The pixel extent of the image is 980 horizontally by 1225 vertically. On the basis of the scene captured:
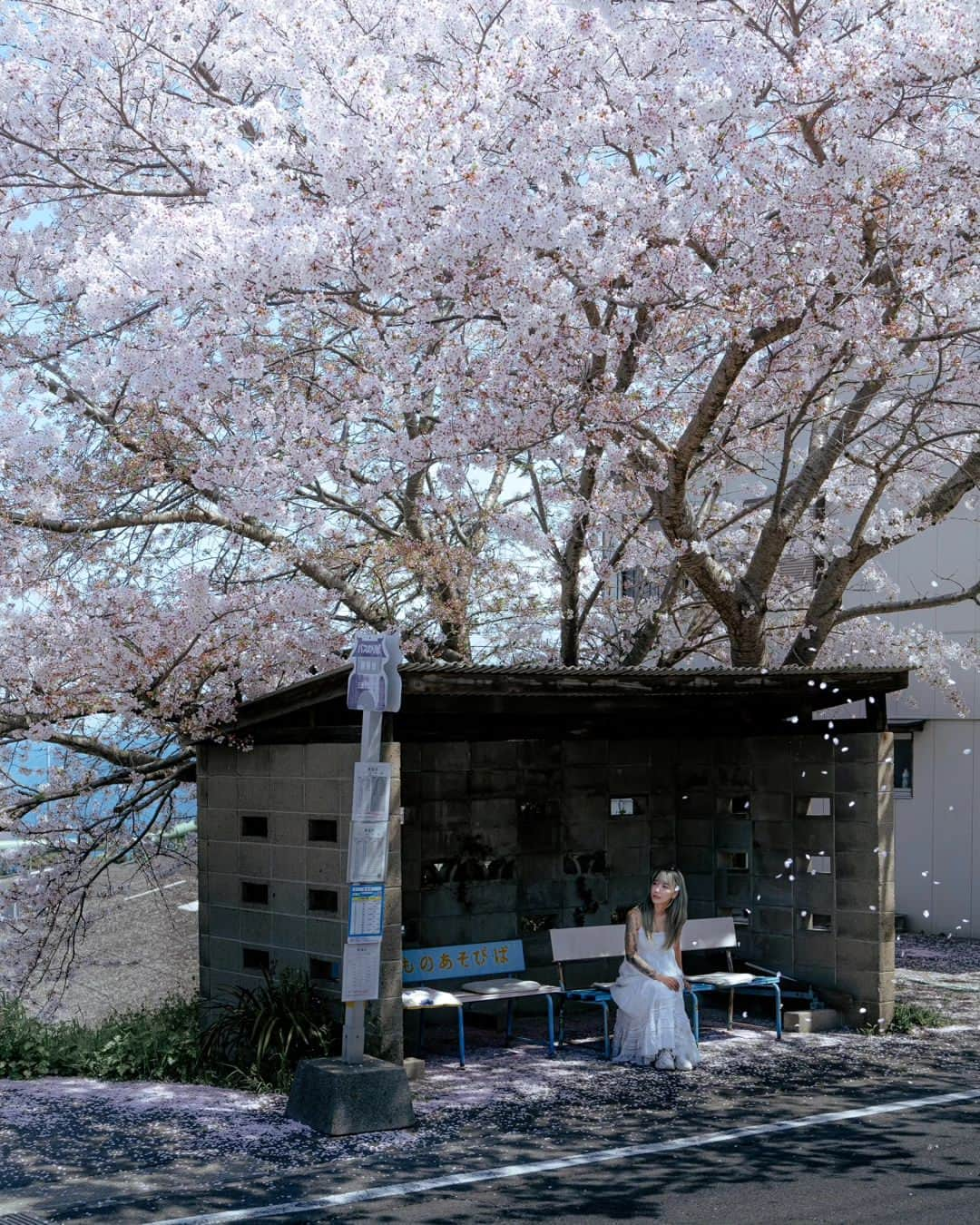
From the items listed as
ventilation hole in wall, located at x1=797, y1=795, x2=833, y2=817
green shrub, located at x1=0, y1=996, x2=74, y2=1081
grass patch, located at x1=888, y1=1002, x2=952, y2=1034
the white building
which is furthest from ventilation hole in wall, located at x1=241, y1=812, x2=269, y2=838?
the white building

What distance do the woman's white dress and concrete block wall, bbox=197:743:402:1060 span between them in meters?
1.98

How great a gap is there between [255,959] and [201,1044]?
2.67 feet

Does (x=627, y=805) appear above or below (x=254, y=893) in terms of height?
above

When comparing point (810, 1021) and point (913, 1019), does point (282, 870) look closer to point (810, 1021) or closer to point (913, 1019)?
point (810, 1021)

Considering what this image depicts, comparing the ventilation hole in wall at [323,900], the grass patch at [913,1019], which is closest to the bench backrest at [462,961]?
the ventilation hole in wall at [323,900]

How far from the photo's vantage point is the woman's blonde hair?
11.0 metres

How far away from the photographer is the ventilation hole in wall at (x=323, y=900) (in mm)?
10141

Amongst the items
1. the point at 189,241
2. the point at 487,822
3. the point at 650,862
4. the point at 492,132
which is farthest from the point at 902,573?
the point at 189,241

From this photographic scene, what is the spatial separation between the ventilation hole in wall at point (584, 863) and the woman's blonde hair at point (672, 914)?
7.90ft

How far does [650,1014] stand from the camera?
10688 millimetres

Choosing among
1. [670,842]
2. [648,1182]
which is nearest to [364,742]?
[648,1182]

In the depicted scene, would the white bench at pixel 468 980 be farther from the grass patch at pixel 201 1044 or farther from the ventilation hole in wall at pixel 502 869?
the grass patch at pixel 201 1044

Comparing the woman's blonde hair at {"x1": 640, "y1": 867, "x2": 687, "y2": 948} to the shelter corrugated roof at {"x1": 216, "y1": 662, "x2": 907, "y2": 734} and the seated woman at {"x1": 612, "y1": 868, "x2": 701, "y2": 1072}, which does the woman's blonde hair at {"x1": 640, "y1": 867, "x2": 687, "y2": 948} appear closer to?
the seated woman at {"x1": 612, "y1": 868, "x2": 701, "y2": 1072}

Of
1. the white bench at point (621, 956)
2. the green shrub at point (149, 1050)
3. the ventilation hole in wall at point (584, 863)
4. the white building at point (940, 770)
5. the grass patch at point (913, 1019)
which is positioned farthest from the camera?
the white building at point (940, 770)
